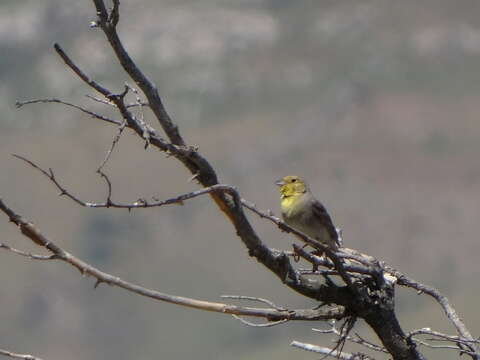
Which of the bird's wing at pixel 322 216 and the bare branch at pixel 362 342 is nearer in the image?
the bare branch at pixel 362 342

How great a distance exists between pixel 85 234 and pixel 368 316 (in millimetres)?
185886

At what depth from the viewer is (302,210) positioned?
1122cm

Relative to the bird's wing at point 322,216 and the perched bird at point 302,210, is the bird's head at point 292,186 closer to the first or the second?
the perched bird at point 302,210

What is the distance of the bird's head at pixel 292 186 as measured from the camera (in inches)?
460

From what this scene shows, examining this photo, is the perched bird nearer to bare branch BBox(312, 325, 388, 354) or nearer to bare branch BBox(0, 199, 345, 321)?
bare branch BBox(312, 325, 388, 354)

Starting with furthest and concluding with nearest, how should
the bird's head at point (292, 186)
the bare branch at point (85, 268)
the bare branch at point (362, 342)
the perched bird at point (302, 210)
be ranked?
the bird's head at point (292, 186), the perched bird at point (302, 210), the bare branch at point (362, 342), the bare branch at point (85, 268)

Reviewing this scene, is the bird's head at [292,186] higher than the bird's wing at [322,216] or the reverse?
higher

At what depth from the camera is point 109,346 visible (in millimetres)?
184625

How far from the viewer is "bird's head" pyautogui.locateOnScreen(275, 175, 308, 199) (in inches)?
460

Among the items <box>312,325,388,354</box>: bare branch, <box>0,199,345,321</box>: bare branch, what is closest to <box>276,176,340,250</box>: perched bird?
<box>312,325,388,354</box>: bare branch

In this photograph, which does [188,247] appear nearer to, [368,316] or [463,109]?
[463,109]

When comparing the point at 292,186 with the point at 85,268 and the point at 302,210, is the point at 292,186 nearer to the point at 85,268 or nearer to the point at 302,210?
the point at 302,210

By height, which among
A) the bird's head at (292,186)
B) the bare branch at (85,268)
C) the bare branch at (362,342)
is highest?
the bird's head at (292,186)

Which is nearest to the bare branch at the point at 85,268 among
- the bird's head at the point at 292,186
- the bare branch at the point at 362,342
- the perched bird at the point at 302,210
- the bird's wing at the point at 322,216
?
the bare branch at the point at 362,342
